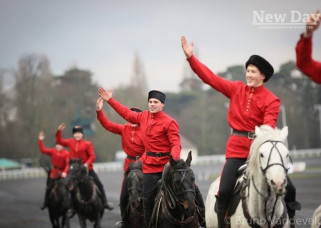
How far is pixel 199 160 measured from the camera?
77.2 metres

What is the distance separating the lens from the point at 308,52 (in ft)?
21.5

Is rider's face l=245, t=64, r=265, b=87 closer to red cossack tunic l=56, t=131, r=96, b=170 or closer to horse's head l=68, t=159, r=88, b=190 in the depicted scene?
horse's head l=68, t=159, r=88, b=190

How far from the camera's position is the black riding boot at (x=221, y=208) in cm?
846

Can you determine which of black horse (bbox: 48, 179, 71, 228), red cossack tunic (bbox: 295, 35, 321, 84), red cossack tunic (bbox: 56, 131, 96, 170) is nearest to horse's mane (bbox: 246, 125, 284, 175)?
red cossack tunic (bbox: 295, 35, 321, 84)

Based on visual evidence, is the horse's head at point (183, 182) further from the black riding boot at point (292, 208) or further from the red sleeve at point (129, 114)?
the red sleeve at point (129, 114)

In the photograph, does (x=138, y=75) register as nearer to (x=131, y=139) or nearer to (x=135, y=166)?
(x=131, y=139)

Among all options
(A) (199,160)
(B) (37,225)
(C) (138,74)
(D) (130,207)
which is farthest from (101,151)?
(D) (130,207)

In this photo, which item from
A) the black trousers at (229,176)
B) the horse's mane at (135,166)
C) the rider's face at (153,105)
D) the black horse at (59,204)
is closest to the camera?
the black trousers at (229,176)

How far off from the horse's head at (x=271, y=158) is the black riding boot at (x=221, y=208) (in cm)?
99

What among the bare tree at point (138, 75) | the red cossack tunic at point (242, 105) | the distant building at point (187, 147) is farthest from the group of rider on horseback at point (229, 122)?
the bare tree at point (138, 75)

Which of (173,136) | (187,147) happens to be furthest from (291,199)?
(187,147)

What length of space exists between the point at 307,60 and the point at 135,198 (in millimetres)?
5368

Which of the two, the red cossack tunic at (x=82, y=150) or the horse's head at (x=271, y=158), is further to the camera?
the red cossack tunic at (x=82, y=150)

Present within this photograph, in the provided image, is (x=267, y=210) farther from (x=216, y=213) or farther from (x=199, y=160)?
(x=199, y=160)
